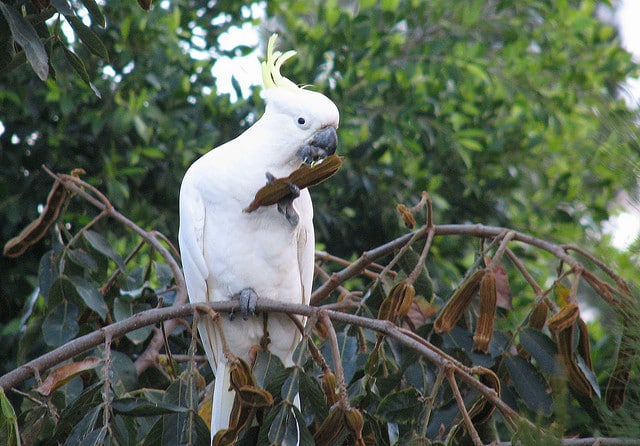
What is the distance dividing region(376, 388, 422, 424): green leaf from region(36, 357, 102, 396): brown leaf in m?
0.53

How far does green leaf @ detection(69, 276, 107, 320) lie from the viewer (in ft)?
6.30

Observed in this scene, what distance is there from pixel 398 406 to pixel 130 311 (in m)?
0.78

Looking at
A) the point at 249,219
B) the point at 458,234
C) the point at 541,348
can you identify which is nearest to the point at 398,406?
the point at 541,348

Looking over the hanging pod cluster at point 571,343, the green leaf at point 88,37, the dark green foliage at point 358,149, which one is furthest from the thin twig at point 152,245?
the hanging pod cluster at point 571,343

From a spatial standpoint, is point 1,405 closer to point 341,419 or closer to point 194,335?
point 194,335

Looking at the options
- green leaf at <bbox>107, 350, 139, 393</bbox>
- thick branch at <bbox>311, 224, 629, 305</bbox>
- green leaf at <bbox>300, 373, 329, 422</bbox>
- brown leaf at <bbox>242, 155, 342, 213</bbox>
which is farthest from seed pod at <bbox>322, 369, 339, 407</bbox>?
green leaf at <bbox>107, 350, 139, 393</bbox>

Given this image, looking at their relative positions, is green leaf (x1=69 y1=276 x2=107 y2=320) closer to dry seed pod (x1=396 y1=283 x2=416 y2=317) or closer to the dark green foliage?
the dark green foliage

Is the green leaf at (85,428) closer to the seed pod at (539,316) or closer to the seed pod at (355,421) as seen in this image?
the seed pod at (355,421)

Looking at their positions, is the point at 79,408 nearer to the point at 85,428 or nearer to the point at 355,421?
the point at 85,428

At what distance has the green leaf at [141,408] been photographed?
137 centimetres

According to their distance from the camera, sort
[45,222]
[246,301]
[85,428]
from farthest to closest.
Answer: [45,222] → [246,301] → [85,428]

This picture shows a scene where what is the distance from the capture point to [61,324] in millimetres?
1916

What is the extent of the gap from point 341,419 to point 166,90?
201cm

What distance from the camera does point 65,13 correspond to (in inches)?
58.1
